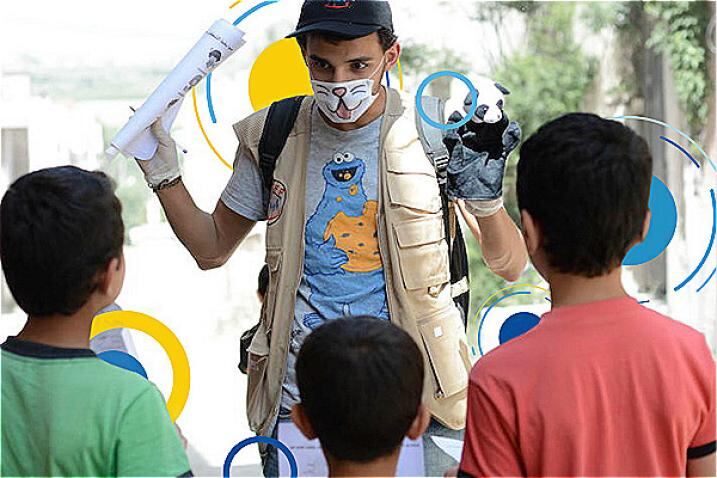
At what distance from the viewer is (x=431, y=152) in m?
2.18

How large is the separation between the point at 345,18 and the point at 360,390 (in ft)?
2.95

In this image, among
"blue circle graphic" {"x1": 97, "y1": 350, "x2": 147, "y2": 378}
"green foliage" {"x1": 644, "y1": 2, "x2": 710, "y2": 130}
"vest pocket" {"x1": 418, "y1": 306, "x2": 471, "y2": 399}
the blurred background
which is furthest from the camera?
"green foliage" {"x1": 644, "y1": 2, "x2": 710, "y2": 130}

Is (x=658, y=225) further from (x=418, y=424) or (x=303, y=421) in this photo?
(x=303, y=421)

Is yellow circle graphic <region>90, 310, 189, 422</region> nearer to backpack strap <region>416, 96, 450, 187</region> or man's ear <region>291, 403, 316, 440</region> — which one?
backpack strap <region>416, 96, 450, 187</region>

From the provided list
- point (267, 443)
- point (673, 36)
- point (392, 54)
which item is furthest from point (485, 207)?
point (673, 36)

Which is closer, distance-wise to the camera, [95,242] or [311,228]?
[95,242]

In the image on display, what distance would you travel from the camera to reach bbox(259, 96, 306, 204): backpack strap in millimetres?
2229

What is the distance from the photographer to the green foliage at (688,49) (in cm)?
759

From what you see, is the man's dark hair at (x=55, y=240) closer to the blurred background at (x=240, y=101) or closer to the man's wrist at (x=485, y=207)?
the man's wrist at (x=485, y=207)

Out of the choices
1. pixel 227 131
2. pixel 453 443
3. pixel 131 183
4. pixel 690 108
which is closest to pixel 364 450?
pixel 453 443

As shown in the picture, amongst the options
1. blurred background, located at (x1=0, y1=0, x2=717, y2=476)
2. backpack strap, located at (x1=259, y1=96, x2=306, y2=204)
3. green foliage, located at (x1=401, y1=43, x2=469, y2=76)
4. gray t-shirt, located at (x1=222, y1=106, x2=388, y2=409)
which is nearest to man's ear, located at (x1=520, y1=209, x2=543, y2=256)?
gray t-shirt, located at (x1=222, y1=106, x2=388, y2=409)

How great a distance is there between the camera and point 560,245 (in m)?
1.61

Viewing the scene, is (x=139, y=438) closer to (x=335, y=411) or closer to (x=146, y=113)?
(x=335, y=411)

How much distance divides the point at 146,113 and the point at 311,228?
1.44 ft
